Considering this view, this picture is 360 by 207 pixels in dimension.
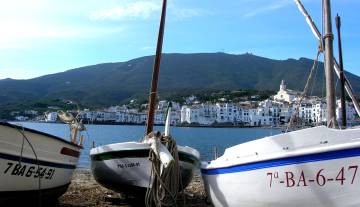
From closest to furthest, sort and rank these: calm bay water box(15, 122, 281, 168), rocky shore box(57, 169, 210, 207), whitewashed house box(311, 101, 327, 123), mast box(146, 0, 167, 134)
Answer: rocky shore box(57, 169, 210, 207)
mast box(146, 0, 167, 134)
whitewashed house box(311, 101, 327, 123)
calm bay water box(15, 122, 281, 168)

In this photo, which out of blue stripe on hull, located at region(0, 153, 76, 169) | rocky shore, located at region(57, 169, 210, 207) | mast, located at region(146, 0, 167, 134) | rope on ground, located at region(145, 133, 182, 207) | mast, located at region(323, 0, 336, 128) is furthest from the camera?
mast, located at region(146, 0, 167, 134)

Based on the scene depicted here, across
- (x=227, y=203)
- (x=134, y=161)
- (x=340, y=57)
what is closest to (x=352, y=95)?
(x=227, y=203)

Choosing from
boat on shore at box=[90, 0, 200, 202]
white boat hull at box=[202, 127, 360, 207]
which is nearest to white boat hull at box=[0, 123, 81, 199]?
boat on shore at box=[90, 0, 200, 202]

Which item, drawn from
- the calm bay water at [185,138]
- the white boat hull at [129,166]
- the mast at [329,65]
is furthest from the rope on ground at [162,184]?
the calm bay water at [185,138]

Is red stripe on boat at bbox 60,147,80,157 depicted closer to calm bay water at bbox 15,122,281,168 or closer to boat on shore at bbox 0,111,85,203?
boat on shore at bbox 0,111,85,203

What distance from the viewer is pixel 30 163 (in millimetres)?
9727

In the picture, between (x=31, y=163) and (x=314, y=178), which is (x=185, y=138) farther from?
(x=314, y=178)

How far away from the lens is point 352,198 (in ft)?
24.0

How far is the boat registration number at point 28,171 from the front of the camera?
30.0 feet

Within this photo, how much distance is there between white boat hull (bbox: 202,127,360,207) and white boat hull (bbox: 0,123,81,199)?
3992 mm

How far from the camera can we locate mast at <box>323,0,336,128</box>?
348 inches

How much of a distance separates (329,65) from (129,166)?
5133 mm

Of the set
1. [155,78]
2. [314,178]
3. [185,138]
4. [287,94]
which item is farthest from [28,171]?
[185,138]

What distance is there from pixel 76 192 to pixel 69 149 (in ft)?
10.4
